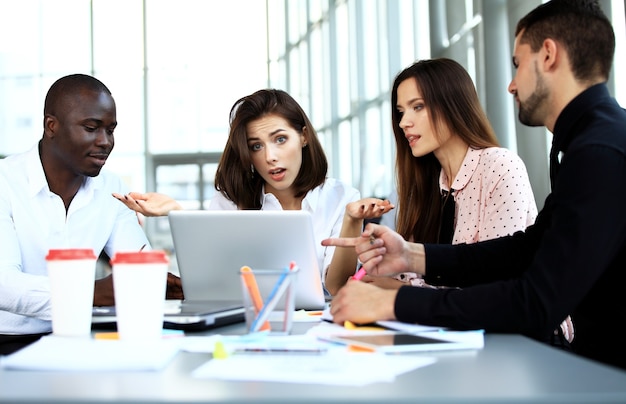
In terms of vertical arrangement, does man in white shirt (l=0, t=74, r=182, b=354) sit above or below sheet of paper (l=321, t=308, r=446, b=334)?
above

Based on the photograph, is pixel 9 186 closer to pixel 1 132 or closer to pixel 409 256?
pixel 409 256

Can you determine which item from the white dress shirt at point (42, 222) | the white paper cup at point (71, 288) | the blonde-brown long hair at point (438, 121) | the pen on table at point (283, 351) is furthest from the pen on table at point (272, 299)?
the blonde-brown long hair at point (438, 121)

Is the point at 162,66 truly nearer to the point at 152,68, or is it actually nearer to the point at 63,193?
the point at 152,68

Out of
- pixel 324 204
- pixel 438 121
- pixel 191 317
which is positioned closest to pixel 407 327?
pixel 191 317

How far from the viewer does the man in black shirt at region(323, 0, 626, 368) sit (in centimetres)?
119

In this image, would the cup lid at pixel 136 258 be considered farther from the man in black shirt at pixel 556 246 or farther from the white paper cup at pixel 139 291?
the man in black shirt at pixel 556 246

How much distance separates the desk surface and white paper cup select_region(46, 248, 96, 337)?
0.89ft

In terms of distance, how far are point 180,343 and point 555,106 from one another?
2.81ft

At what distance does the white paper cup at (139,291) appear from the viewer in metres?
1.12

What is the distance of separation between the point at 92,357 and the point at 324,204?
1683mm

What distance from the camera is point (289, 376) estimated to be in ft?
2.81

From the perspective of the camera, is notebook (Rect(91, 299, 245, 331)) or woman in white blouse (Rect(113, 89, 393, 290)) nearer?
notebook (Rect(91, 299, 245, 331))

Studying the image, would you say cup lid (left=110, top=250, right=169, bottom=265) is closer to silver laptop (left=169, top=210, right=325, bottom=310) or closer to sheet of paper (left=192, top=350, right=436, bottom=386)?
sheet of paper (left=192, top=350, right=436, bottom=386)

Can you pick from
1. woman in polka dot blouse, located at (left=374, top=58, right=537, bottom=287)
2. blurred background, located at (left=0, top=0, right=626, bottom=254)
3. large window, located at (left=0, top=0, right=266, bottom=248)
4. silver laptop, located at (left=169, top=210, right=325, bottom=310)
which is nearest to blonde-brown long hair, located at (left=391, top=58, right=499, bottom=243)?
woman in polka dot blouse, located at (left=374, top=58, right=537, bottom=287)
